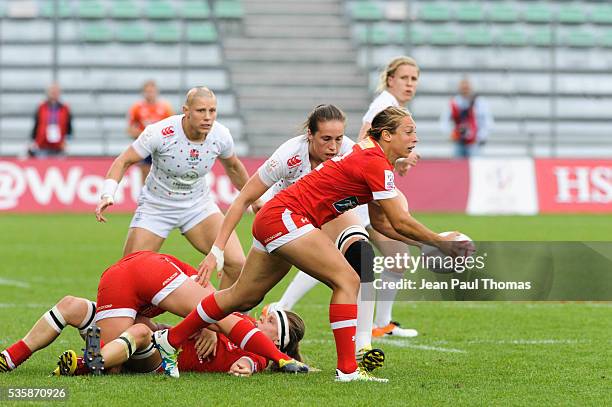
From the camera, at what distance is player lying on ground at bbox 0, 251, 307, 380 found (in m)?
7.16

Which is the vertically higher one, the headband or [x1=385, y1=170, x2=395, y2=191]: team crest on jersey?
[x1=385, y1=170, x2=395, y2=191]: team crest on jersey

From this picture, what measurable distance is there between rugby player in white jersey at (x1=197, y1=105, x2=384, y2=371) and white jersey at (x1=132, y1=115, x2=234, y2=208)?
4.10 feet

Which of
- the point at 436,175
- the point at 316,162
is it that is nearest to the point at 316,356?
the point at 316,162

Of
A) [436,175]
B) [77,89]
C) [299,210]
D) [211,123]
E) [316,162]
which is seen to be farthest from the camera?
[77,89]

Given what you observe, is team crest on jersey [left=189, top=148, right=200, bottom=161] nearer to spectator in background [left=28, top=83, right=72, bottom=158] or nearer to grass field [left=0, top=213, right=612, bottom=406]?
grass field [left=0, top=213, right=612, bottom=406]

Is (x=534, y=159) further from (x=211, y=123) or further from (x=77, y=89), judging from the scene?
(x=211, y=123)

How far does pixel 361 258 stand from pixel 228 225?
33.9 inches

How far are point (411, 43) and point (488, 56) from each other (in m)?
2.09

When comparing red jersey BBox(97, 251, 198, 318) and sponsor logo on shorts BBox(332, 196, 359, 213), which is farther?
red jersey BBox(97, 251, 198, 318)

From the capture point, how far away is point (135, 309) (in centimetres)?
726

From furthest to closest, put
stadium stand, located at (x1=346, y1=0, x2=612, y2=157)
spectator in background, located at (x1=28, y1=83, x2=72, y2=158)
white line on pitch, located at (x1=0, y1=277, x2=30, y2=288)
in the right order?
stadium stand, located at (x1=346, y1=0, x2=612, y2=157), spectator in background, located at (x1=28, y1=83, x2=72, y2=158), white line on pitch, located at (x1=0, y1=277, x2=30, y2=288)

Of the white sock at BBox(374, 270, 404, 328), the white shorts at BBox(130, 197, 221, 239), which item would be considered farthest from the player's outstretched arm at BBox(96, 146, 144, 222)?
the white sock at BBox(374, 270, 404, 328)

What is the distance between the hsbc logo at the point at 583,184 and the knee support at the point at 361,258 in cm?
1549

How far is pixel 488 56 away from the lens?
93.8 feet
